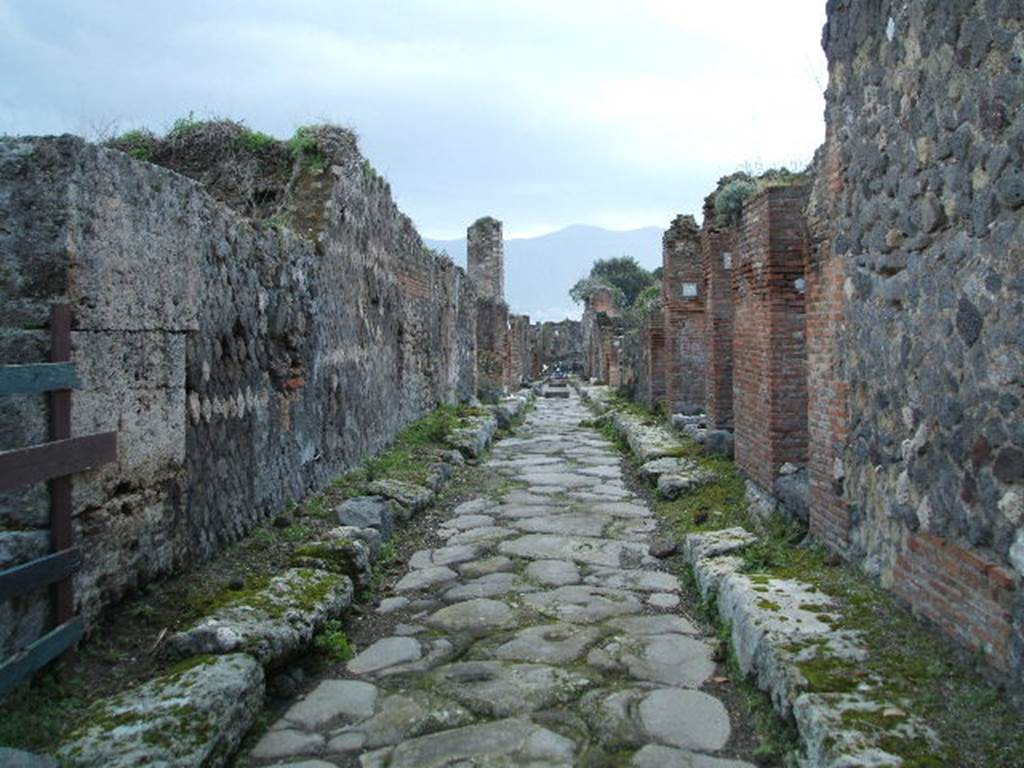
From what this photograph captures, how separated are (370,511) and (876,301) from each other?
3.55 metres

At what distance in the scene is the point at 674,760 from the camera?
9.80ft

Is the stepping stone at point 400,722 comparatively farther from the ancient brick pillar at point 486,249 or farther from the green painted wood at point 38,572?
the ancient brick pillar at point 486,249

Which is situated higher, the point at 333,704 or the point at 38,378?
the point at 38,378

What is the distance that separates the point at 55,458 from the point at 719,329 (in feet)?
25.2

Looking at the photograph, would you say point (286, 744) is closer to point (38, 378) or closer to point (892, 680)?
point (38, 378)

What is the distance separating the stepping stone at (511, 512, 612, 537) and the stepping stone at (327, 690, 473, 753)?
9.86ft

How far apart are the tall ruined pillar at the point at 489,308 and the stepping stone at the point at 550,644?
1377 cm

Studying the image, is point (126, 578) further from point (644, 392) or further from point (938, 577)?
point (644, 392)

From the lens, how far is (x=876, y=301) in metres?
4.11

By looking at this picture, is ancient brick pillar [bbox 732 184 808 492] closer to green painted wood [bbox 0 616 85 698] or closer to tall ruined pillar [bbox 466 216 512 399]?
green painted wood [bbox 0 616 85 698]

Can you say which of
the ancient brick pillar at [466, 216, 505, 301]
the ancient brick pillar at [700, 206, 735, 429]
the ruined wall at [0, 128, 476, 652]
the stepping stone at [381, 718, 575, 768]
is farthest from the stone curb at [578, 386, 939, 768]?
the ancient brick pillar at [466, 216, 505, 301]

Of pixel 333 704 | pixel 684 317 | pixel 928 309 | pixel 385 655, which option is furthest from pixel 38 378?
pixel 684 317


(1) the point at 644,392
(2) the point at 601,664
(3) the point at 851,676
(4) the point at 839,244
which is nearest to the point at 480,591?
(2) the point at 601,664

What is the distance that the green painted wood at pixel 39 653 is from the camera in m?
2.73
